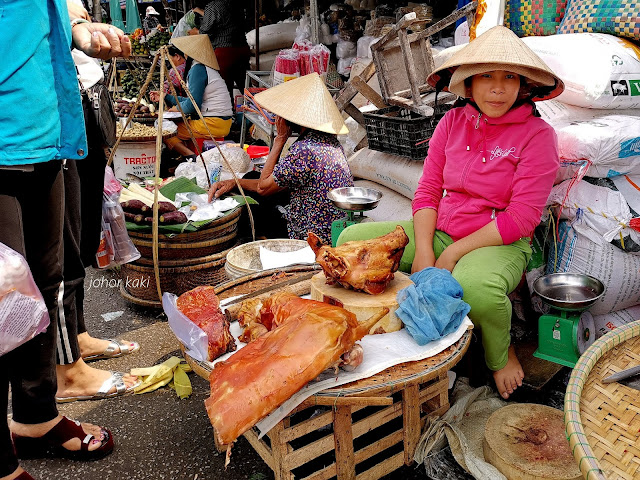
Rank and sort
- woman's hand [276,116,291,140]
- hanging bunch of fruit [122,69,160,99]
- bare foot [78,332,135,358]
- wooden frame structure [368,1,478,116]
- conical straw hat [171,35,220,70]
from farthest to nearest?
1. hanging bunch of fruit [122,69,160,99]
2. conical straw hat [171,35,220,70]
3. wooden frame structure [368,1,478,116]
4. woman's hand [276,116,291,140]
5. bare foot [78,332,135,358]

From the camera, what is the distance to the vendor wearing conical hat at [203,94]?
6699mm

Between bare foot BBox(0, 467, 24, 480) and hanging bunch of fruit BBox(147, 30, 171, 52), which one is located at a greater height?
hanging bunch of fruit BBox(147, 30, 171, 52)

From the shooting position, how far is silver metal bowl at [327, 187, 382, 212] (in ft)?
11.6

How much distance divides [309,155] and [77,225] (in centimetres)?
167

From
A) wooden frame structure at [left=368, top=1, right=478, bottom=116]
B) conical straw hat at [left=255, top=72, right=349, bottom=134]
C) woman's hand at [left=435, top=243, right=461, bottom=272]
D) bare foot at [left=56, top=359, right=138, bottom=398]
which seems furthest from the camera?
wooden frame structure at [left=368, top=1, right=478, bottom=116]

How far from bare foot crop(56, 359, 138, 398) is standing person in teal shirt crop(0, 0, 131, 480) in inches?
16.6

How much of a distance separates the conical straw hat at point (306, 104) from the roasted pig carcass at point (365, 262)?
164 centimetres

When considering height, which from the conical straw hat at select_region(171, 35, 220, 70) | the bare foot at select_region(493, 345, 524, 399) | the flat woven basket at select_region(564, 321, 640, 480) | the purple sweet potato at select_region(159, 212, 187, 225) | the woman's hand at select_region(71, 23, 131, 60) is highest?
the woman's hand at select_region(71, 23, 131, 60)

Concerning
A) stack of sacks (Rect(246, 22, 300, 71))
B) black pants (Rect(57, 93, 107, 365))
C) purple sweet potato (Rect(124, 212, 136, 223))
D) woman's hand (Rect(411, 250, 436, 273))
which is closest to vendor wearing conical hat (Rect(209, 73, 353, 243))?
purple sweet potato (Rect(124, 212, 136, 223))

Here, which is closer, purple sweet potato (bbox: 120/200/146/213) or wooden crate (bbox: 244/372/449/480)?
wooden crate (bbox: 244/372/449/480)

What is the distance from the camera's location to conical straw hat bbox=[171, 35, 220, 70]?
6.65 metres

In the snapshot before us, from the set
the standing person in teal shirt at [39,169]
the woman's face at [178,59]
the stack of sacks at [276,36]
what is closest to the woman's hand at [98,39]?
the standing person in teal shirt at [39,169]

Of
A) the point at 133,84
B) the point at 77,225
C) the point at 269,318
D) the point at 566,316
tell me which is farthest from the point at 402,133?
the point at 133,84

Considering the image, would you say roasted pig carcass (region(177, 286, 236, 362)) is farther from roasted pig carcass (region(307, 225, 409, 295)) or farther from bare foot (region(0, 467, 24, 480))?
bare foot (region(0, 467, 24, 480))
